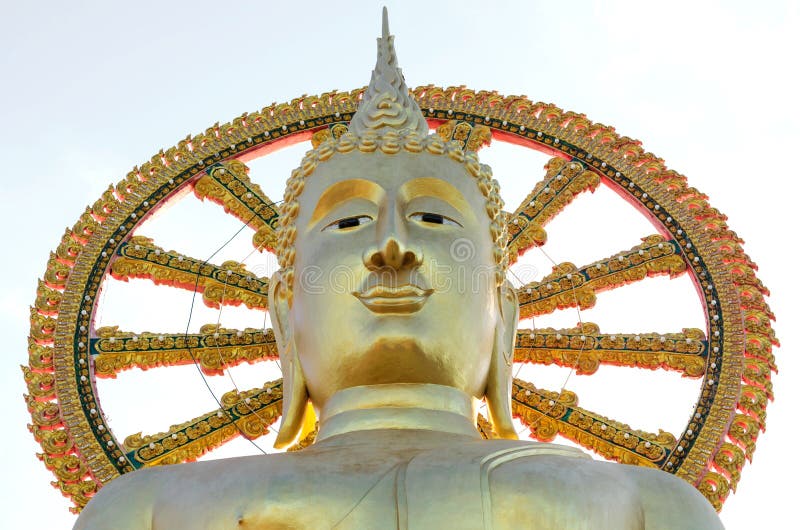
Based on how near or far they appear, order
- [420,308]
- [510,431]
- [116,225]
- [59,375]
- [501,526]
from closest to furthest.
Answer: [501,526] → [420,308] → [510,431] → [59,375] → [116,225]

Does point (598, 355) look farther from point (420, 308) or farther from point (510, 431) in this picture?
point (420, 308)

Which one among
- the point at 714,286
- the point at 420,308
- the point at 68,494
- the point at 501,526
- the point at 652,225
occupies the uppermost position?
the point at 652,225

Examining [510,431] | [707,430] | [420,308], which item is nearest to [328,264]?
[420,308]

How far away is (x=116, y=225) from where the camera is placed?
657 centimetres

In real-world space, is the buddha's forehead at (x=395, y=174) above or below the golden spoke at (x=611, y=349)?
above

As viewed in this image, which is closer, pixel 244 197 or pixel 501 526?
Answer: pixel 501 526

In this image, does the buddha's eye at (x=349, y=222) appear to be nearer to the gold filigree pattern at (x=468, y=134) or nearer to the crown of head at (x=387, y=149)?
the crown of head at (x=387, y=149)

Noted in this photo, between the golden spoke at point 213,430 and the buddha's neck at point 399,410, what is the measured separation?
89 cm

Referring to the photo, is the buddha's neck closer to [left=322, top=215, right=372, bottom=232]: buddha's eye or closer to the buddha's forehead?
[left=322, top=215, right=372, bottom=232]: buddha's eye

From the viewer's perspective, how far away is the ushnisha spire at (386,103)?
605 centimetres

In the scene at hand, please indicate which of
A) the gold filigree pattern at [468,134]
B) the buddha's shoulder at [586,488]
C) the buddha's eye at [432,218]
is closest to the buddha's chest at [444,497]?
the buddha's shoulder at [586,488]

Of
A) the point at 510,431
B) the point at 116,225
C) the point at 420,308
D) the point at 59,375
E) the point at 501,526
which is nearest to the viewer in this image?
the point at 501,526

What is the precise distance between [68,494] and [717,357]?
3.04m

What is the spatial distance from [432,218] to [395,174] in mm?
272
